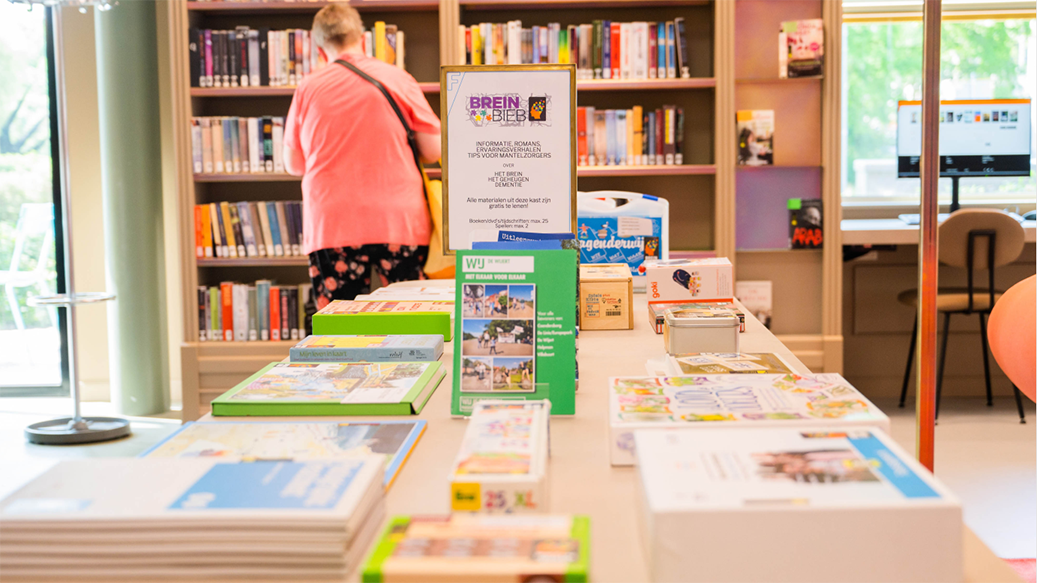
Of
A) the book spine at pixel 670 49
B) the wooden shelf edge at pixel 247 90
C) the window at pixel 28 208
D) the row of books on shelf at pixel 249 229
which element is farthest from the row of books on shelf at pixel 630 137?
the window at pixel 28 208

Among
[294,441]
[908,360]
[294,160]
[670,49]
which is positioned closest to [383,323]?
[294,441]

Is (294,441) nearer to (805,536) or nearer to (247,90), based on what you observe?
(805,536)

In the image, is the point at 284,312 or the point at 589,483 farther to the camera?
the point at 284,312

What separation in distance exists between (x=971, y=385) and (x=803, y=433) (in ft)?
13.8

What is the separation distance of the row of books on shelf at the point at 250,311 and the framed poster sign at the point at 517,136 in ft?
8.34

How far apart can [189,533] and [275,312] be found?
3502mm

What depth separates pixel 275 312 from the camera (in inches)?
162

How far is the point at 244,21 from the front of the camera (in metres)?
4.32

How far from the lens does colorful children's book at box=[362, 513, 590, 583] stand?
25.8 inches

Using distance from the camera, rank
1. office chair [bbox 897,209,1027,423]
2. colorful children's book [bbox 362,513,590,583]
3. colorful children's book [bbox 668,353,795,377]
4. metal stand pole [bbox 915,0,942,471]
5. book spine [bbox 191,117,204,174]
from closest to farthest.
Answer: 1. colorful children's book [bbox 362,513,590,583]
2. metal stand pole [bbox 915,0,942,471]
3. colorful children's book [bbox 668,353,795,377]
4. office chair [bbox 897,209,1027,423]
5. book spine [bbox 191,117,204,174]

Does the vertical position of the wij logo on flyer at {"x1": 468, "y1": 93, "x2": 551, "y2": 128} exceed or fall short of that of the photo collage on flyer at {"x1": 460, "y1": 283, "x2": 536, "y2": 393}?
it exceeds it

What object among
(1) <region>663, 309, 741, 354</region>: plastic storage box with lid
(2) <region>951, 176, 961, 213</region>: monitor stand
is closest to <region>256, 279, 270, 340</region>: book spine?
(1) <region>663, 309, 741, 354</region>: plastic storage box with lid

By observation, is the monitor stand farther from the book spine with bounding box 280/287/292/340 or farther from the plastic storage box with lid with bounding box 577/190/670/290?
the book spine with bounding box 280/287/292/340

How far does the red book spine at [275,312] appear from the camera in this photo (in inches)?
162
